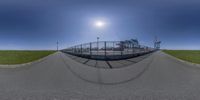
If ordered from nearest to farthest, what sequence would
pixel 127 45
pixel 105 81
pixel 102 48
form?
pixel 105 81 < pixel 102 48 < pixel 127 45

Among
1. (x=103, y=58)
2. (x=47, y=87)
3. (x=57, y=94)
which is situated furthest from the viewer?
(x=103, y=58)

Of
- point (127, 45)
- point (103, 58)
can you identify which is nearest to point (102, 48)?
point (103, 58)

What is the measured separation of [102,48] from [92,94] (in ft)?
40.4

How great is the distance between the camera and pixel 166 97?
18.0ft

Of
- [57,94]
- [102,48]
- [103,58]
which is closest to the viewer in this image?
[57,94]

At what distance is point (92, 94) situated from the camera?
19.4 ft

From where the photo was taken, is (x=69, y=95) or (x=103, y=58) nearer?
(x=69, y=95)

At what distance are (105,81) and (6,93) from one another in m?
3.98

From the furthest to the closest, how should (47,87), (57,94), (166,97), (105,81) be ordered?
(105,81), (47,87), (57,94), (166,97)

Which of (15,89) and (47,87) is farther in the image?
(47,87)

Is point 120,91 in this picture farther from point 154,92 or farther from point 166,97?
point 166,97

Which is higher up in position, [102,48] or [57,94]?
[102,48]

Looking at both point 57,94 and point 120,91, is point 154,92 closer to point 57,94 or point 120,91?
point 120,91

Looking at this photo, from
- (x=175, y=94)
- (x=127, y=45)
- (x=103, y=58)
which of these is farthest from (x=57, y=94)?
(x=127, y=45)
